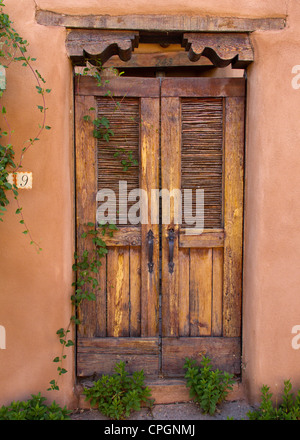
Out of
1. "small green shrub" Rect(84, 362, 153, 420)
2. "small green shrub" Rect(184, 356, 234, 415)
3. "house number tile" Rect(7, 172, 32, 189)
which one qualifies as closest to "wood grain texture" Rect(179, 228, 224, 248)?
"small green shrub" Rect(184, 356, 234, 415)

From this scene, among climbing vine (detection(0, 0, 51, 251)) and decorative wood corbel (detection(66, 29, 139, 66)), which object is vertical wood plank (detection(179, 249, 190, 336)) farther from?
decorative wood corbel (detection(66, 29, 139, 66))

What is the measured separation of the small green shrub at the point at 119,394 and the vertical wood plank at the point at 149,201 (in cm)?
34

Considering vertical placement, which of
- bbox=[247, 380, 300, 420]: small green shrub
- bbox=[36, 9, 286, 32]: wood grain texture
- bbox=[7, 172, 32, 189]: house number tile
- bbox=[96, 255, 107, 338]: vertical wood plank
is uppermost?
bbox=[36, 9, 286, 32]: wood grain texture

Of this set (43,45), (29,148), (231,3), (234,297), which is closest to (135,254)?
(234,297)

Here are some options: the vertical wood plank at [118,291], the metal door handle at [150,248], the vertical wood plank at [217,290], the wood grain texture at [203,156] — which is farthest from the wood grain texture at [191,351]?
the wood grain texture at [203,156]

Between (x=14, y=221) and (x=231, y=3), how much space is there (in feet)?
7.09

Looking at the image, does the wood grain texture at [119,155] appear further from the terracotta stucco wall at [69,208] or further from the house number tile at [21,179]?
the house number tile at [21,179]

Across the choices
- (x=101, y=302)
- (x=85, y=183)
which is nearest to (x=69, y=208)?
(x=85, y=183)

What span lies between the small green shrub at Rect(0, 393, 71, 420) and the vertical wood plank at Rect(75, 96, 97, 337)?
0.53m

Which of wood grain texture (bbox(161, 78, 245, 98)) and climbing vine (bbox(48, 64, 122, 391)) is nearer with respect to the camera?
climbing vine (bbox(48, 64, 122, 391))

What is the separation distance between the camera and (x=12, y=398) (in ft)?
8.54

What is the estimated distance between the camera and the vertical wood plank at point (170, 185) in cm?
279

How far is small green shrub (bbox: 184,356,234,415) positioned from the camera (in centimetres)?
260

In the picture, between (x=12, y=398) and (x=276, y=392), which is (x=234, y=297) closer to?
(x=276, y=392)
